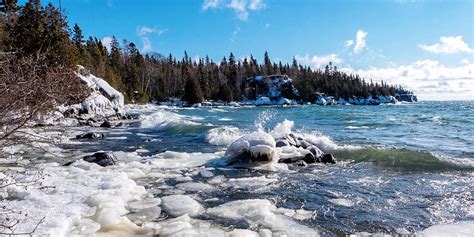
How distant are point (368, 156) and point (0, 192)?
11.7 metres

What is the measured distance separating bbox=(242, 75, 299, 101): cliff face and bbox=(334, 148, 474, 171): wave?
11778 cm

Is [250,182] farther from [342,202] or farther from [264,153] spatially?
[342,202]

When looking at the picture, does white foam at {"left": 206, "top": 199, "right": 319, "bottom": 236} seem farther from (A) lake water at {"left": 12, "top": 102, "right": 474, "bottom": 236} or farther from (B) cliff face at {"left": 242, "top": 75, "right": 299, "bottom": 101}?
(B) cliff face at {"left": 242, "top": 75, "right": 299, "bottom": 101}

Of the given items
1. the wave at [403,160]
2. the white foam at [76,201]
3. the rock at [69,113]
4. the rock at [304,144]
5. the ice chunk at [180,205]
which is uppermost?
the rock at [69,113]

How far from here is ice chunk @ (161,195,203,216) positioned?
7.21 m

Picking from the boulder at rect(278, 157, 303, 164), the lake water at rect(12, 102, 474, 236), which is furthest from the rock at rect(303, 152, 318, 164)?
the lake water at rect(12, 102, 474, 236)

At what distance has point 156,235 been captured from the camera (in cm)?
597

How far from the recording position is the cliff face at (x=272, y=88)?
133 meters

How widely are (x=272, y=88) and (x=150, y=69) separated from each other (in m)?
46.1

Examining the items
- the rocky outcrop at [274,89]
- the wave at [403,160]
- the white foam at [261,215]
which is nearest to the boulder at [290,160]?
the wave at [403,160]

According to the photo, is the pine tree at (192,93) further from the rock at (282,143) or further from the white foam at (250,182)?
the white foam at (250,182)

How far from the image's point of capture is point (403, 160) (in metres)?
12.9

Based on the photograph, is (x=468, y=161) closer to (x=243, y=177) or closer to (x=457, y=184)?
(x=457, y=184)

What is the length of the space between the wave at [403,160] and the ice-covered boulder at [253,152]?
11.1 feet
